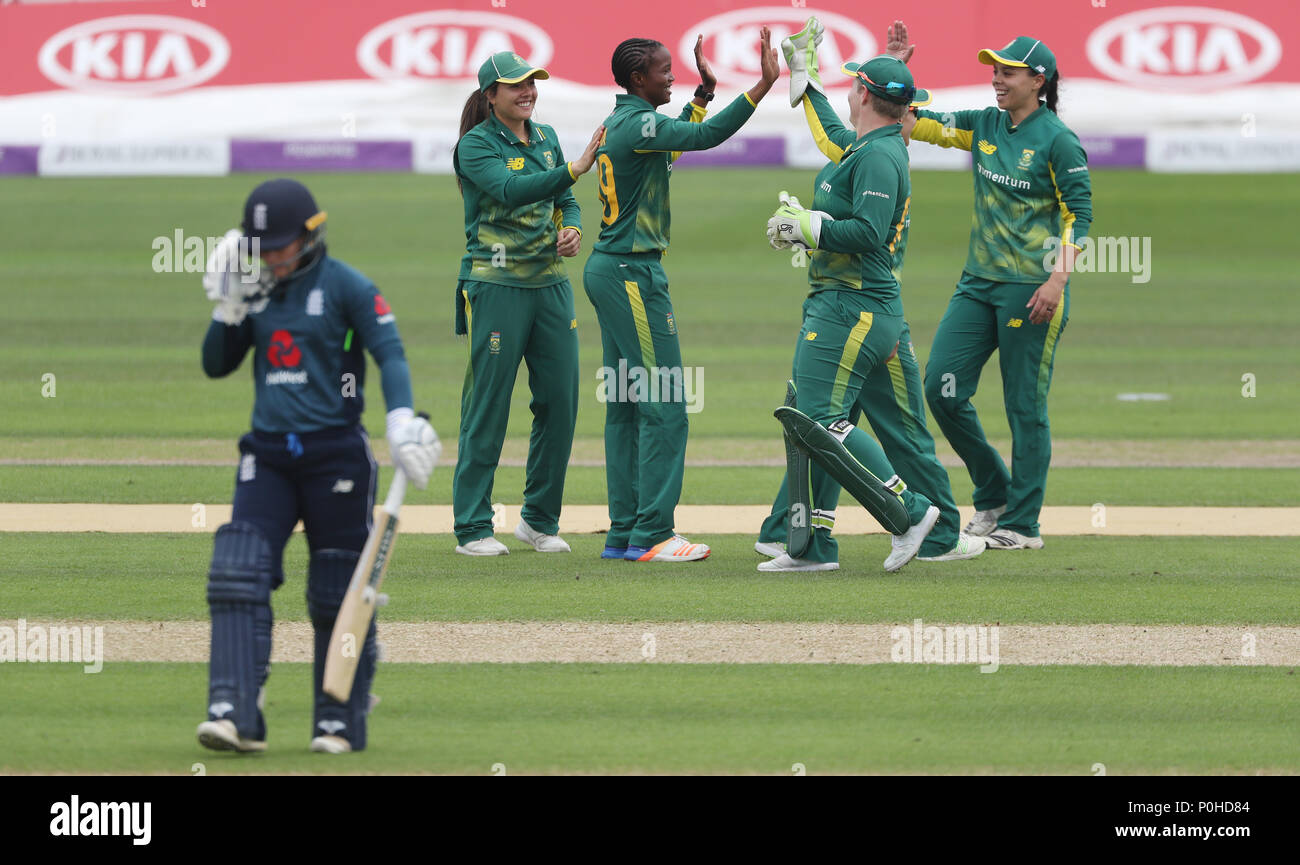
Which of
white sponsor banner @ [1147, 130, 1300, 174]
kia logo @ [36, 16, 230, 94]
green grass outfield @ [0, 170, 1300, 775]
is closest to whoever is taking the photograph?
green grass outfield @ [0, 170, 1300, 775]

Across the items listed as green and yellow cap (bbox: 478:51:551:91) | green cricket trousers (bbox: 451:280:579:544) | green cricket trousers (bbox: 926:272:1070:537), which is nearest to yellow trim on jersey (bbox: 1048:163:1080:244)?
green cricket trousers (bbox: 926:272:1070:537)

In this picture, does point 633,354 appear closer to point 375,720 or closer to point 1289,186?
point 375,720

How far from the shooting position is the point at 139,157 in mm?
30281

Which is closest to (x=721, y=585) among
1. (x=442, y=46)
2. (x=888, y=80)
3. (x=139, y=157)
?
(x=888, y=80)

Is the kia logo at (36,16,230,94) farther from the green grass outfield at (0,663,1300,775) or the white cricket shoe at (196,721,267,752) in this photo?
the white cricket shoe at (196,721,267,752)

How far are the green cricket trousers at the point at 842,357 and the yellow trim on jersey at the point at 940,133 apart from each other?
1.44 m

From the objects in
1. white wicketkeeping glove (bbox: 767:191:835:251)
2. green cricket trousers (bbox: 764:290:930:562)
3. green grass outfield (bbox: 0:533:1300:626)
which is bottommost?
green grass outfield (bbox: 0:533:1300:626)

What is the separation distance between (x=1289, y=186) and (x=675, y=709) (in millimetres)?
29665

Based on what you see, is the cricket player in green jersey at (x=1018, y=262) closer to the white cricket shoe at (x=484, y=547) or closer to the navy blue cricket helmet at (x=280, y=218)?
the white cricket shoe at (x=484, y=547)

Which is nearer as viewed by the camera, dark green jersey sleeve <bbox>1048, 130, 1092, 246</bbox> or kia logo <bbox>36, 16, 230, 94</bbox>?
dark green jersey sleeve <bbox>1048, 130, 1092, 246</bbox>

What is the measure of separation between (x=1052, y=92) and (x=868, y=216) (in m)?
1.75

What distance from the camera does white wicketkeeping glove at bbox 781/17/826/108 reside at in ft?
28.8

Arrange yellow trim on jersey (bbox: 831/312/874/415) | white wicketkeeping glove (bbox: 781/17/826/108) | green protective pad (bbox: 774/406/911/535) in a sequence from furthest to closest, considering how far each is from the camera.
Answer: white wicketkeeping glove (bbox: 781/17/826/108)
yellow trim on jersey (bbox: 831/312/874/415)
green protective pad (bbox: 774/406/911/535)

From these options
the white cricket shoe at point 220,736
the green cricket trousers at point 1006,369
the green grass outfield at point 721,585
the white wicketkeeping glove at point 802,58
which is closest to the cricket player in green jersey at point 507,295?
the green grass outfield at point 721,585
